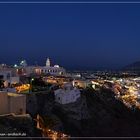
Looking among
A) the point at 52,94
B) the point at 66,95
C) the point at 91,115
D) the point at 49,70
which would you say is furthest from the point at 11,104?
the point at 49,70

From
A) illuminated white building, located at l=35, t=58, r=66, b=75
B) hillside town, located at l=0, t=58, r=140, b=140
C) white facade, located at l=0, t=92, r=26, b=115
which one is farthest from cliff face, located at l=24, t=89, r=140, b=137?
illuminated white building, located at l=35, t=58, r=66, b=75

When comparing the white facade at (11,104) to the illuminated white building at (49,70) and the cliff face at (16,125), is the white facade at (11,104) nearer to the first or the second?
the cliff face at (16,125)

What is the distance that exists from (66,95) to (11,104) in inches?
143

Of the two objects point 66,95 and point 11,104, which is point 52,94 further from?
point 11,104

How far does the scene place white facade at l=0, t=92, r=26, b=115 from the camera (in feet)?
18.4

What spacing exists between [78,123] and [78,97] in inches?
44.5

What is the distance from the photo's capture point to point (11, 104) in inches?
225

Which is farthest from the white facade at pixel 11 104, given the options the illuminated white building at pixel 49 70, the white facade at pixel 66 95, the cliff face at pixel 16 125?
the illuminated white building at pixel 49 70

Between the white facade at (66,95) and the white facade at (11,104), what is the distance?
2.92 metres

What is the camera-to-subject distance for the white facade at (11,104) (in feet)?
18.4

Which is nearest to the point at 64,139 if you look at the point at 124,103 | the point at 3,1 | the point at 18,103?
the point at 18,103

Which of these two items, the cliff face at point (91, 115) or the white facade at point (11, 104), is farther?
the cliff face at point (91, 115)

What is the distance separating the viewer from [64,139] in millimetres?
4578

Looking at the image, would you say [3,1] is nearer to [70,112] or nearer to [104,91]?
[70,112]
